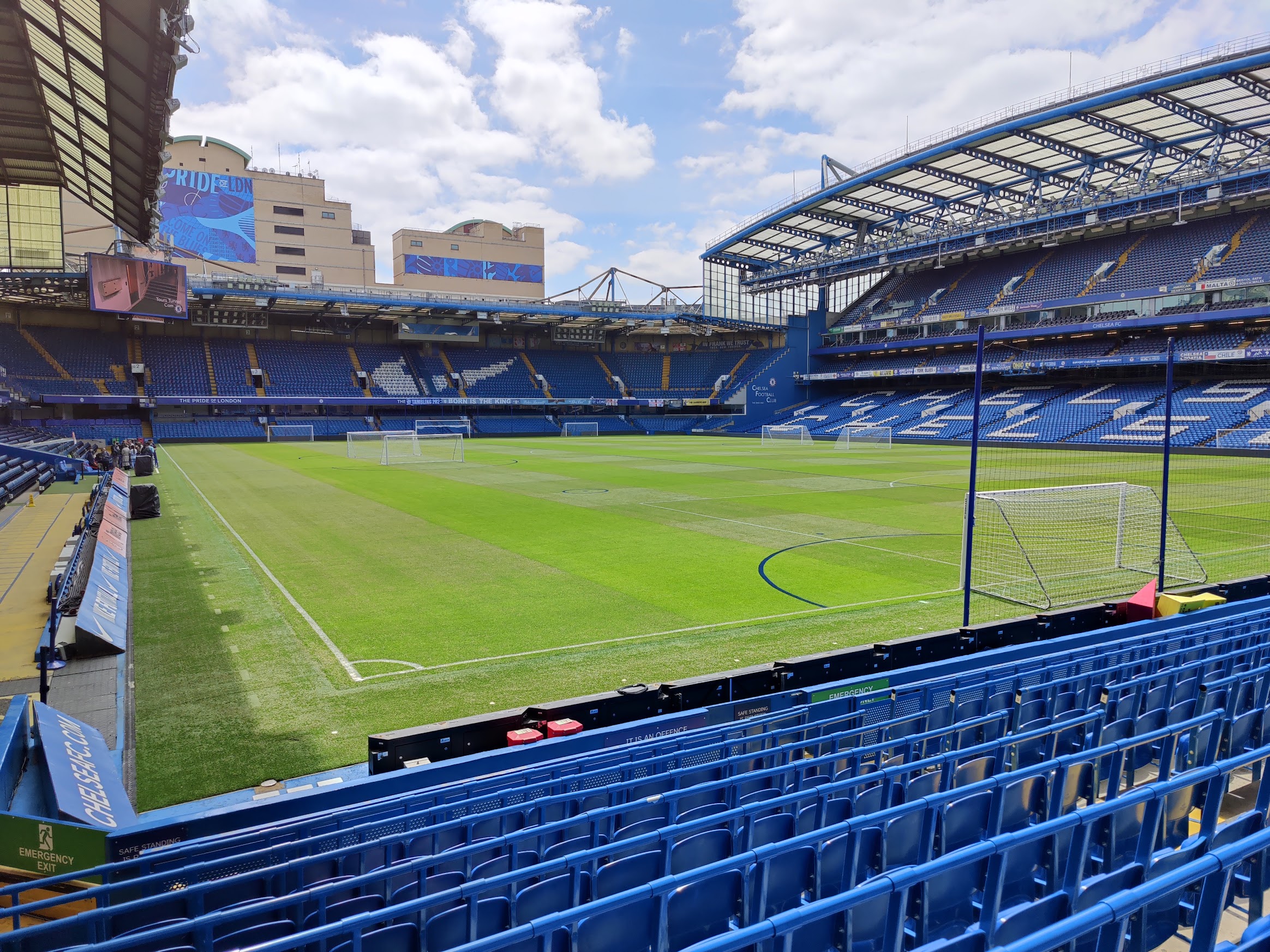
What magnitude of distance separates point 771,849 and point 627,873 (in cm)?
77

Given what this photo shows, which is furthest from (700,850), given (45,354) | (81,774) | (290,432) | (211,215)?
(211,215)

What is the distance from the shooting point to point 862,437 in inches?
2313

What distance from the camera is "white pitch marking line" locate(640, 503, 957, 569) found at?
52.9ft

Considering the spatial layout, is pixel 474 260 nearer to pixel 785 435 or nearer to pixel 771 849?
pixel 785 435

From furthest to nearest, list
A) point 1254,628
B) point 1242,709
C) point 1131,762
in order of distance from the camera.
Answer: point 1254,628 → point 1242,709 → point 1131,762

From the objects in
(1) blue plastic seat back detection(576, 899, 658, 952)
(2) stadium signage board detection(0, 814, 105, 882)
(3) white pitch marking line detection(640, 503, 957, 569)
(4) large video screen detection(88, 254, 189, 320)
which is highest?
(4) large video screen detection(88, 254, 189, 320)

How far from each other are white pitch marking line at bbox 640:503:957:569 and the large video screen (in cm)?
3256

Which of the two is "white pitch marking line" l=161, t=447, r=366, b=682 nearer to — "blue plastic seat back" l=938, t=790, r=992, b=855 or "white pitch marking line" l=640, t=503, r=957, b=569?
"blue plastic seat back" l=938, t=790, r=992, b=855

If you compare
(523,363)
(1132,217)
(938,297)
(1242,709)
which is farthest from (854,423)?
(1242,709)

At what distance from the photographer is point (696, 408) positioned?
79.1 metres

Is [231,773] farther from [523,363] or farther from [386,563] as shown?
[523,363]

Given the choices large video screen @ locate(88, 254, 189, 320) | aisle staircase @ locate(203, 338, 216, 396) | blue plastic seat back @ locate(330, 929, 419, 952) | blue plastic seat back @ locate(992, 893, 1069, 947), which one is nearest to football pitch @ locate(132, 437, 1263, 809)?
blue plastic seat back @ locate(330, 929, 419, 952)

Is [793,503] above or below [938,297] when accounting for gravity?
below

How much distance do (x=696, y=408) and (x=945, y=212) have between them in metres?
29.4
